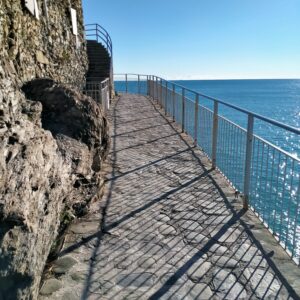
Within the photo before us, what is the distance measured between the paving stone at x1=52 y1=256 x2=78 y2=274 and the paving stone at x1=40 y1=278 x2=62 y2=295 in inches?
5.6

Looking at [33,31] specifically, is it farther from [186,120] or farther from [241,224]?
[241,224]

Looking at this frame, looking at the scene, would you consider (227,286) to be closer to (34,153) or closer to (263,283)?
(263,283)

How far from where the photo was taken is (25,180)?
9.36 feet

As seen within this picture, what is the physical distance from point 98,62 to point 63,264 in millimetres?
18087

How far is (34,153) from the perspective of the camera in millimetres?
3125

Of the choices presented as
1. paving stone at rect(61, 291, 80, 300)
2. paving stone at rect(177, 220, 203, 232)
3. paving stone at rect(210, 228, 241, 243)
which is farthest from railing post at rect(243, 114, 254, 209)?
paving stone at rect(61, 291, 80, 300)

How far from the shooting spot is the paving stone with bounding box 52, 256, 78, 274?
3311mm

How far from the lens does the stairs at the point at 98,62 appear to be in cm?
1933

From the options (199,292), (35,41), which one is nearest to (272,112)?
(35,41)

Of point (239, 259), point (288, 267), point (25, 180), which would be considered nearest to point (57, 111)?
point (25, 180)

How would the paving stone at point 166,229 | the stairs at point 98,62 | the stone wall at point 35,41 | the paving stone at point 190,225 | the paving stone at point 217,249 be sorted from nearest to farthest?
the paving stone at point 217,249 → the paving stone at point 166,229 → the paving stone at point 190,225 → the stone wall at point 35,41 → the stairs at point 98,62

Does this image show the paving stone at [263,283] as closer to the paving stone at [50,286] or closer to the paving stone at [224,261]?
the paving stone at [224,261]

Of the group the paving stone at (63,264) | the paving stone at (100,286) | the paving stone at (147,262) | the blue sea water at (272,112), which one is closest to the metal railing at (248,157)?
the paving stone at (147,262)

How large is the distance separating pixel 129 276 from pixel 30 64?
173 inches
